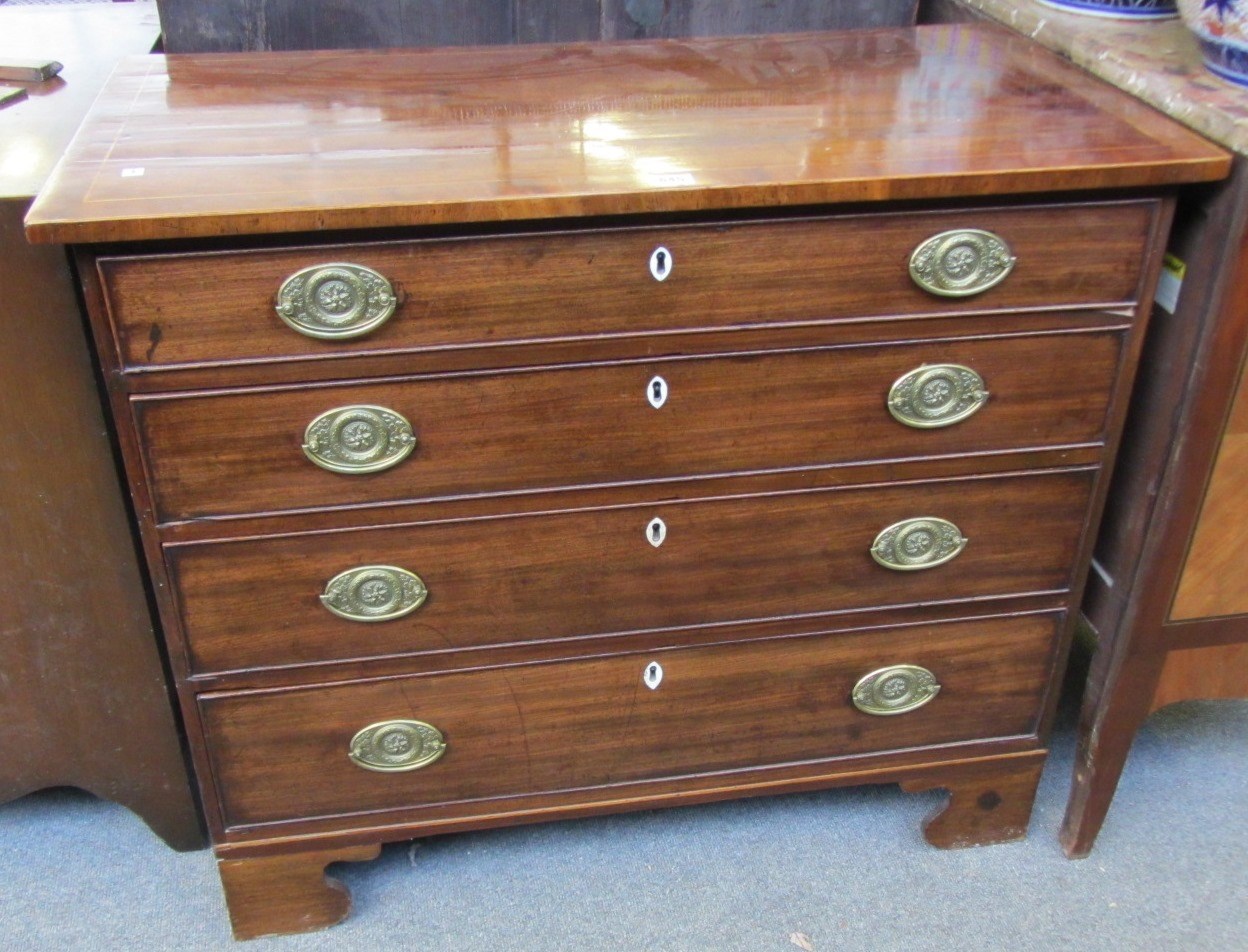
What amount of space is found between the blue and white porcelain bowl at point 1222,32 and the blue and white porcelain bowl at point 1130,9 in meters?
0.17

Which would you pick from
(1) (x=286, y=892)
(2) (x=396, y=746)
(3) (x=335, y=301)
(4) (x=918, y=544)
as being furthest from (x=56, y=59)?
(4) (x=918, y=544)

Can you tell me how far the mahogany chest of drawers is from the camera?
1011mm

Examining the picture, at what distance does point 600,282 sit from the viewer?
41.0 inches

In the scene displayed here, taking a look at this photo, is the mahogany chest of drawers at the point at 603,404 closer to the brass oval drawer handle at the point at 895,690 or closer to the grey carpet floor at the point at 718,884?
the brass oval drawer handle at the point at 895,690

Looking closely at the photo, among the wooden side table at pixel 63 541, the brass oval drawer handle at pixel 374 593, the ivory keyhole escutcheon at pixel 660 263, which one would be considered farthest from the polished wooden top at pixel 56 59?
the ivory keyhole escutcheon at pixel 660 263

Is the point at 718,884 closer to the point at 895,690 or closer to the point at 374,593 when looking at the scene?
the point at 895,690

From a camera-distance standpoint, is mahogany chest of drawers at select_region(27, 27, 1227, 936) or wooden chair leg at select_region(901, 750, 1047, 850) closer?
mahogany chest of drawers at select_region(27, 27, 1227, 936)

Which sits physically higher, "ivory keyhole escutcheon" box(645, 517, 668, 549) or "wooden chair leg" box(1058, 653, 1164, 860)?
"ivory keyhole escutcheon" box(645, 517, 668, 549)

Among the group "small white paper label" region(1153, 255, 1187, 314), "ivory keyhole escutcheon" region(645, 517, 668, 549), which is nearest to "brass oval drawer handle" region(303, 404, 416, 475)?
"ivory keyhole escutcheon" region(645, 517, 668, 549)

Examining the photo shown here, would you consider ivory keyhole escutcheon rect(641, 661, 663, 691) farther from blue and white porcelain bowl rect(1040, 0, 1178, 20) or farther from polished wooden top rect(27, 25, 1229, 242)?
blue and white porcelain bowl rect(1040, 0, 1178, 20)

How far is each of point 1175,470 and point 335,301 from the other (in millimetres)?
806

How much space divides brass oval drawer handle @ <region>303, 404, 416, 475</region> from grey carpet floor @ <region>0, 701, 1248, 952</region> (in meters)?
0.58

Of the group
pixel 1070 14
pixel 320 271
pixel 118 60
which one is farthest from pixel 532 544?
pixel 1070 14

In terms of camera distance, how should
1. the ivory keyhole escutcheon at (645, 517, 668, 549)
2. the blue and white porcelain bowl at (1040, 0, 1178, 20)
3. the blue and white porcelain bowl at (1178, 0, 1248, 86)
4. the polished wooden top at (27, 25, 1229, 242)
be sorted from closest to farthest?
the polished wooden top at (27, 25, 1229, 242)
the blue and white porcelain bowl at (1178, 0, 1248, 86)
the ivory keyhole escutcheon at (645, 517, 668, 549)
the blue and white porcelain bowl at (1040, 0, 1178, 20)
